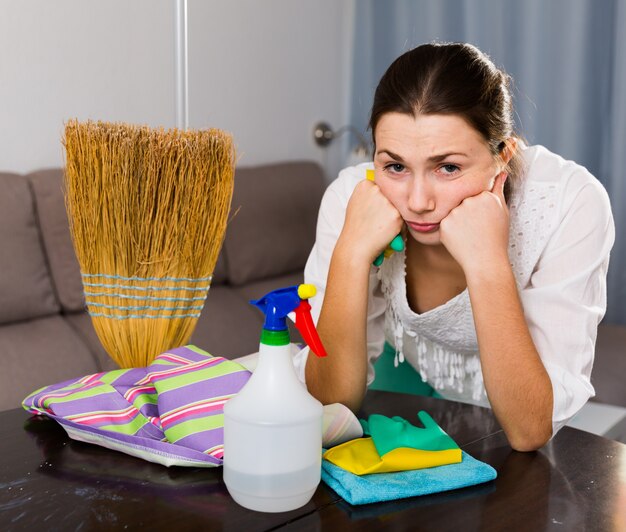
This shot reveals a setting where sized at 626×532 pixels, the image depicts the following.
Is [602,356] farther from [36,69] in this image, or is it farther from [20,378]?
[36,69]

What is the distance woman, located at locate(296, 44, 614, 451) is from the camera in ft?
3.84

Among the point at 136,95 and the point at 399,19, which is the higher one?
the point at 399,19

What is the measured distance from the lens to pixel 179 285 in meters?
1.23

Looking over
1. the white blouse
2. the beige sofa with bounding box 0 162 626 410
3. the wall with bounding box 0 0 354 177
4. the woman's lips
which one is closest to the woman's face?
the woman's lips

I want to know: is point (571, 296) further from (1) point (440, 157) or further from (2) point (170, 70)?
(2) point (170, 70)

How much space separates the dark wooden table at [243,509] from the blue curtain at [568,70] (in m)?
1.86

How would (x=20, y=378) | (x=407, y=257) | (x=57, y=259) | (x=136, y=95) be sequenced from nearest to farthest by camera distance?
(x=407, y=257), (x=20, y=378), (x=57, y=259), (x=136, y=95)

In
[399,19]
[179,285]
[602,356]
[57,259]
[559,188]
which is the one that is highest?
[399,19]

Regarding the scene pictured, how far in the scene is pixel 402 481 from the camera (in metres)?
0.93

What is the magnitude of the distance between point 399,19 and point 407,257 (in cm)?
196

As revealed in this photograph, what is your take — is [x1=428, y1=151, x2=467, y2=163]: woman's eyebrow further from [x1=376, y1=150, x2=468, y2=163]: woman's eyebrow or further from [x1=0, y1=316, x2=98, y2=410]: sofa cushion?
[x1=0, y1=316, x2=98, y2=410]: sofa cushion

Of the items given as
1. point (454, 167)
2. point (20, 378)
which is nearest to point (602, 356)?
point (454, 167)

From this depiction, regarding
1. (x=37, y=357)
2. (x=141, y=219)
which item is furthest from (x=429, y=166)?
(x=37, y=357)

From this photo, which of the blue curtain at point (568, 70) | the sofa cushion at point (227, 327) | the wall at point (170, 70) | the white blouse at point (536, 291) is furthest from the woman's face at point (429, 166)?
the blue curtain at point (568, 70)
